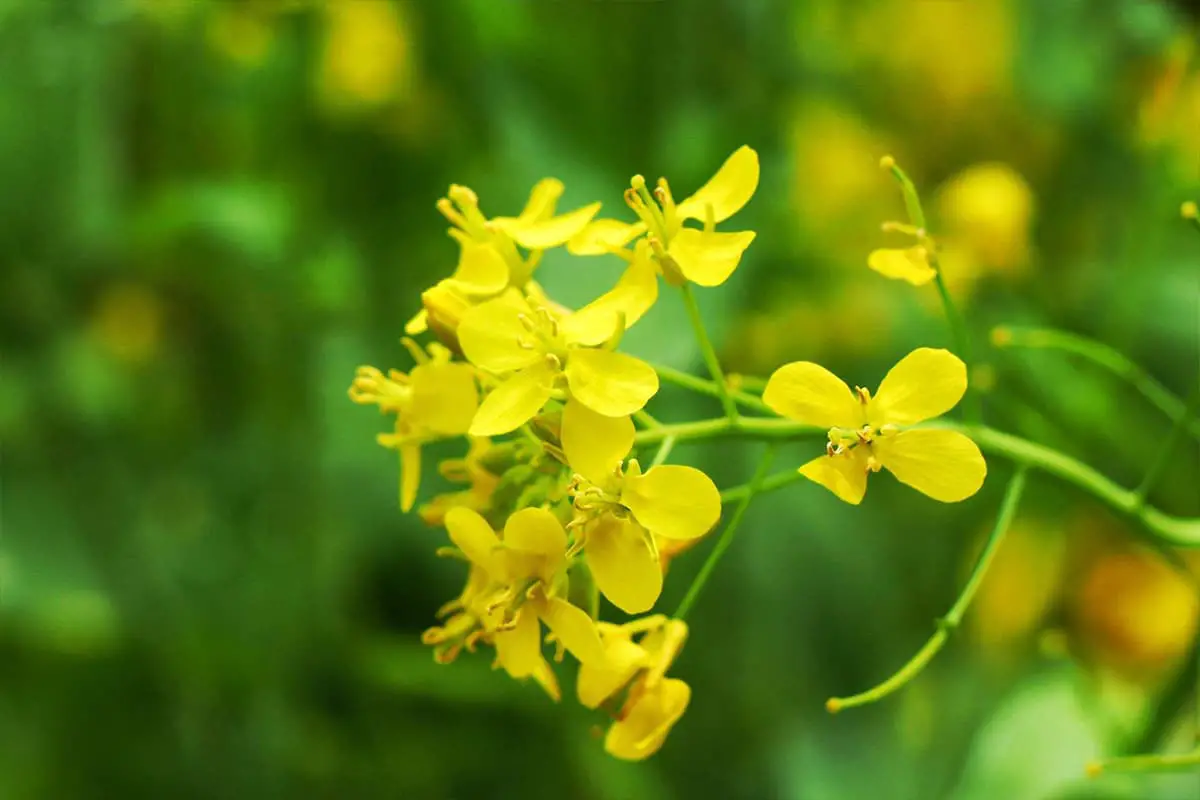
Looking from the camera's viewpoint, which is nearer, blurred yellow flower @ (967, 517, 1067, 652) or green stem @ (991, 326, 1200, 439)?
green stem @ (991, 326, 1200, 439)

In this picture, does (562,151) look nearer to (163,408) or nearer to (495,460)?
(163,408)

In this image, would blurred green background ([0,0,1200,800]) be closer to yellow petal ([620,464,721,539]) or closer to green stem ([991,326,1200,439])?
green stem ([991,326,1200,439])

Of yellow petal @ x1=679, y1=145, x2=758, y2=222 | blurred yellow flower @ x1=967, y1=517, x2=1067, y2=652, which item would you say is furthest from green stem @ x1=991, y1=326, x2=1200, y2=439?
blurred yellow flower @ x1=967, y1=517, x2=1067, y2=652

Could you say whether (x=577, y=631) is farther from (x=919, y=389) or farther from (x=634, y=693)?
(x=919, y=389)

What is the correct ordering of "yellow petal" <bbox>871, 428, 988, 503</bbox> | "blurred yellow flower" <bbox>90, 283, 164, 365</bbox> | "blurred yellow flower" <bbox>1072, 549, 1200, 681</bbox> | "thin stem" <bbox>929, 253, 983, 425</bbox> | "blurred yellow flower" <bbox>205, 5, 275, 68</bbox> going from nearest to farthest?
"yellow petal" <bbox>871, 428, 988, 503</bbox> < "thin stem" <bbox>929, 253, 983, 425</bbox> < "blurred yellow flower" <bbox>1072, 549, 1200, 681</bbox> < "blurred yellow flower" <bbox>205, 5, 275, 68</bbox> < "blurred yellow flower" <bbox>90, 283, 164, 365</bbox>

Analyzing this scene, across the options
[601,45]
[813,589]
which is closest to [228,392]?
[601,45]

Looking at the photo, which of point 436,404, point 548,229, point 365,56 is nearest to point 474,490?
point 436,404

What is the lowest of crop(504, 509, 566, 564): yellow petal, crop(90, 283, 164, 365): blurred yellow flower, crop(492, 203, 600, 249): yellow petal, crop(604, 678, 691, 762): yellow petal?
crop(90, 283, 164, 365): blurred yellow flower
